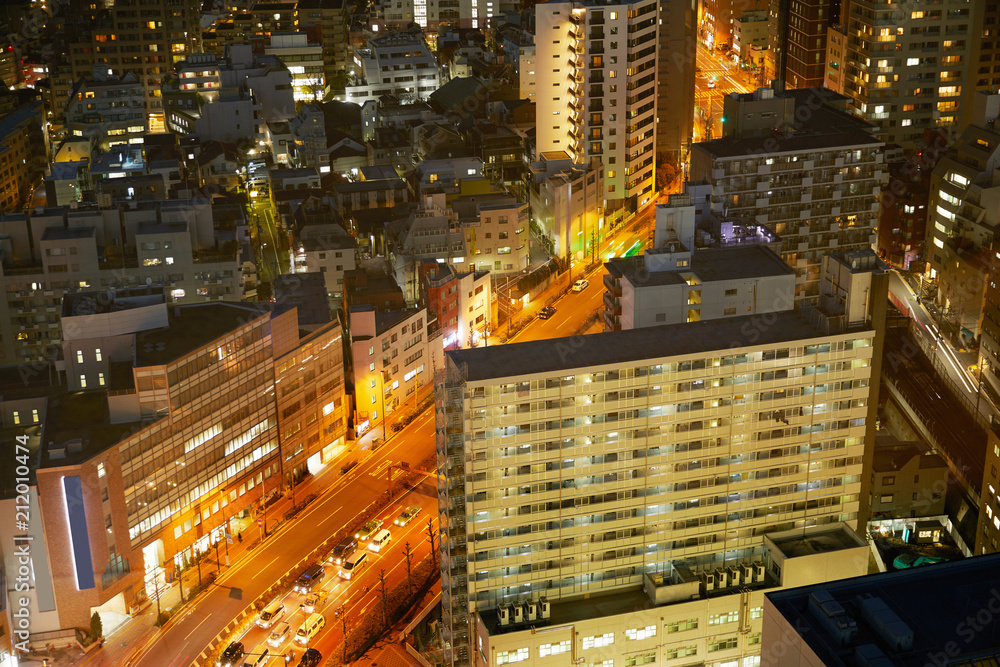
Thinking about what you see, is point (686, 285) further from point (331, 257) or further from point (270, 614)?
point (331, 257)

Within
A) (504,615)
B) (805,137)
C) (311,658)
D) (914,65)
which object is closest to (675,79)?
(914,65)

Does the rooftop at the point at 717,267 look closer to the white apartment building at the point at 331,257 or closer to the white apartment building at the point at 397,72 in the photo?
the white apartment building at the point at 331,257

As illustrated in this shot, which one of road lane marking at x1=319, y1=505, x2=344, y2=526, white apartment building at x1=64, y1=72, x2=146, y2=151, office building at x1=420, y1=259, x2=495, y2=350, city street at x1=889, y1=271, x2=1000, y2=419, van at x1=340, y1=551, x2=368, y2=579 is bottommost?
van at x1=340, y1=551, x2=368, y2=579

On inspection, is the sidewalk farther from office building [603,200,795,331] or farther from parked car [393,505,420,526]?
office building [603,200,795,331]

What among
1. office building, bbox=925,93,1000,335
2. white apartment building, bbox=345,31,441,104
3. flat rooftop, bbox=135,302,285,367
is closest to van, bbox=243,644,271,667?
flat rooftop, bbox=135,302,285,367

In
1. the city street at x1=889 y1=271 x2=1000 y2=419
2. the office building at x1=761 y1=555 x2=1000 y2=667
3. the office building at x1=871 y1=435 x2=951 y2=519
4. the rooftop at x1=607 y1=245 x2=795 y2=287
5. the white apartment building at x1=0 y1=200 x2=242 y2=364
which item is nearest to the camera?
the office building at x1=761 y1=555 x2=1000 y2=667

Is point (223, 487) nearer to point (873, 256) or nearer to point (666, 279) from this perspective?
point (666, 279)

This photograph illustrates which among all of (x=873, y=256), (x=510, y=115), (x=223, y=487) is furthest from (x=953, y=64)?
(x=223, y=487)
